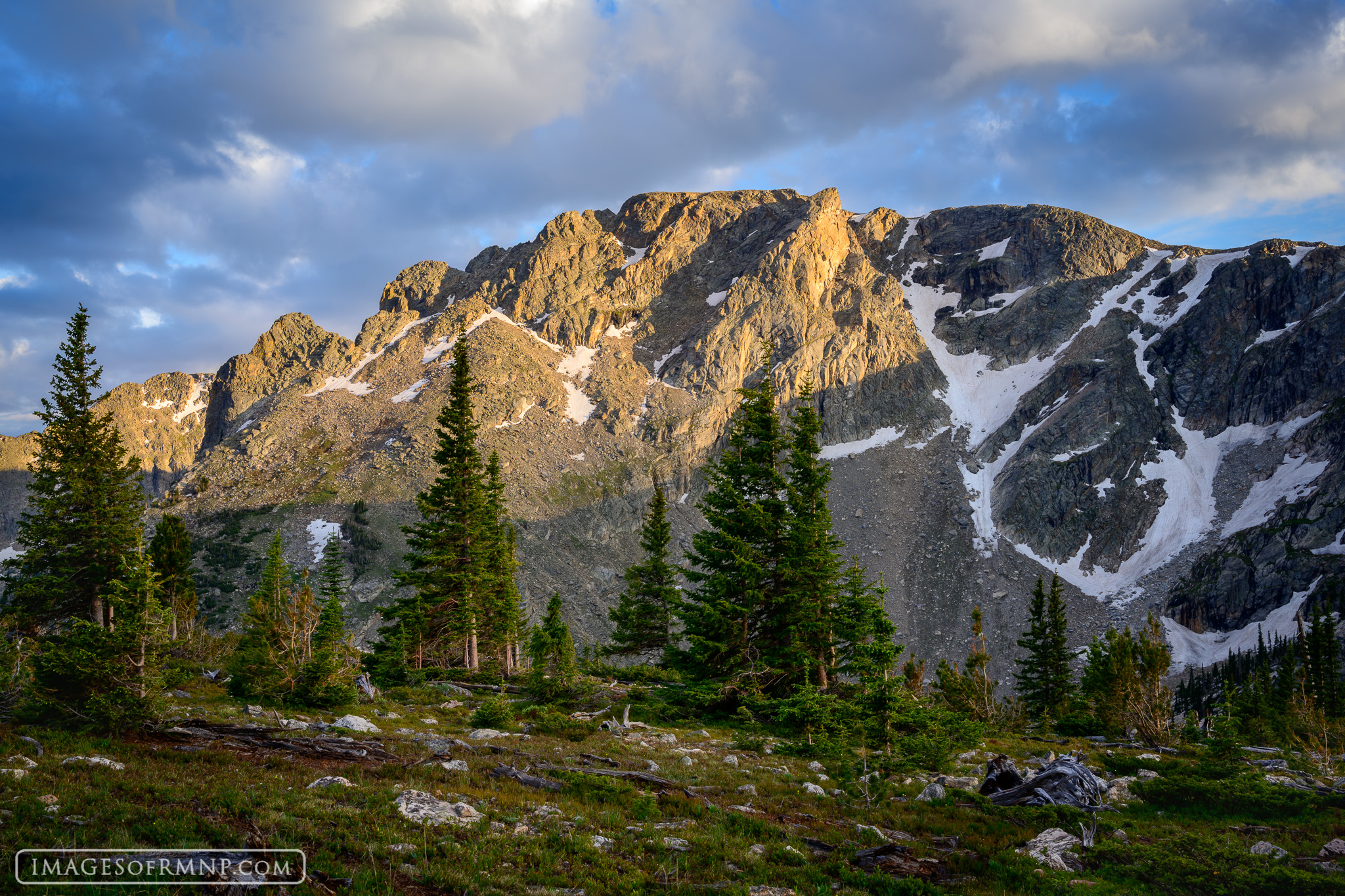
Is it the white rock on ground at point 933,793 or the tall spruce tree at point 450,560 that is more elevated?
the tall spruce tree at point 450,560

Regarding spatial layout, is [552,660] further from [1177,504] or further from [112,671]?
[1177,504]

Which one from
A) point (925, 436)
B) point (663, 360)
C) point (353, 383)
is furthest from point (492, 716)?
point (353, 383)

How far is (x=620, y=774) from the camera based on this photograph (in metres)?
14.0

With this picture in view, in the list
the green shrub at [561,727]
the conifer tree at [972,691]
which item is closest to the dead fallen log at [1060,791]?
the green shrub at [561,727]

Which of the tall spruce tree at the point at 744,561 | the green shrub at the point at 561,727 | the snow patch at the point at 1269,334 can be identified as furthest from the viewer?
the snow patch at the point at 1269,334

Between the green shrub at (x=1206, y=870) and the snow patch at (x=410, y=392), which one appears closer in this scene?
the green shrub at (x=1206, y=870)

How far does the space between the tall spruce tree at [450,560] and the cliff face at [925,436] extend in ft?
205

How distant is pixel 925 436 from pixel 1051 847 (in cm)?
16434

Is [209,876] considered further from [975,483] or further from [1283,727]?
[975,483]

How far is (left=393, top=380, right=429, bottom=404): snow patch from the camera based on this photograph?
164 metres

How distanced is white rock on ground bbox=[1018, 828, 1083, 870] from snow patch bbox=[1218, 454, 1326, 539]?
14595cm

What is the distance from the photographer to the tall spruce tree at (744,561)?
25016mm

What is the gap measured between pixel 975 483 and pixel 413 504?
124 metres

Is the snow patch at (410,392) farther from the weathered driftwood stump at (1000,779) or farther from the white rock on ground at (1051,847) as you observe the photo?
the white rock on ground at (1051,847)
